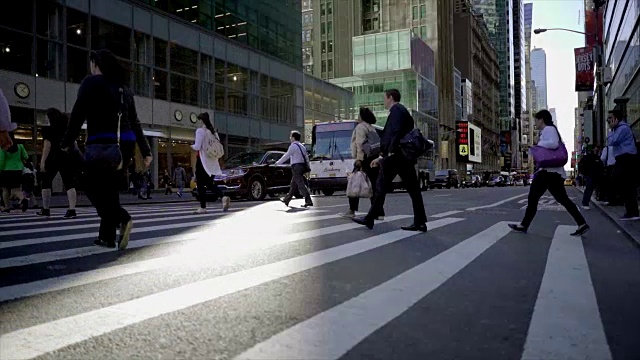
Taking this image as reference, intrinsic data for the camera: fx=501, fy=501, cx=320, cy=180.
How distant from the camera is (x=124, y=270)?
4051 millimetres

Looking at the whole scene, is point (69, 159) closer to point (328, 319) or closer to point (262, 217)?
point (262, 217)

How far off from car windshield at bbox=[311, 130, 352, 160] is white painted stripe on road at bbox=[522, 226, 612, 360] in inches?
658

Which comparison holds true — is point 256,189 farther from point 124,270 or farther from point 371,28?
point 371,28

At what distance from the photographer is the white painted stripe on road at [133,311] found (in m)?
2.34

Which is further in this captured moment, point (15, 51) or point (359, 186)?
point (15, 51)

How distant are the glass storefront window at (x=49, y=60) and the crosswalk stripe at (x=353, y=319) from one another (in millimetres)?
22508

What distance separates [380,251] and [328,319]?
2405 millimetres

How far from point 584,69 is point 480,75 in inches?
4090

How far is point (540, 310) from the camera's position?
9.96 feet

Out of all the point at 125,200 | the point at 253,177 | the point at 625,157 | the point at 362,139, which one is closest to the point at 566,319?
the point at 362,139

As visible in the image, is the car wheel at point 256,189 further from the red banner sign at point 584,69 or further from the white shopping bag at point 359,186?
the red banner sign at point 584,69

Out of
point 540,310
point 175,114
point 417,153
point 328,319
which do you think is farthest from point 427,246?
point 175,114

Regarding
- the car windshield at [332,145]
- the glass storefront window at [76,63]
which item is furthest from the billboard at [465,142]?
the glass storefront window at [76,63]

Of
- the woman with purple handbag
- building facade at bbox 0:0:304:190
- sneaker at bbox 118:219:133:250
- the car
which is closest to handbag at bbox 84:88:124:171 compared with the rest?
sneaker at bbox 118:219:133:250
